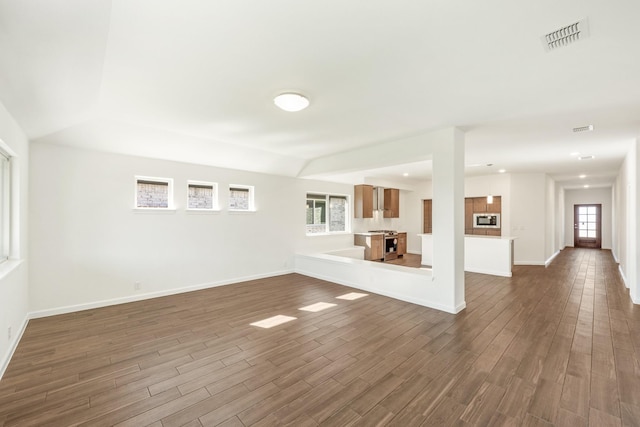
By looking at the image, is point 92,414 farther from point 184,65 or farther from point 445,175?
point 445,175

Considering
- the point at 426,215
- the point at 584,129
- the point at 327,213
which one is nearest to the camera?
the point at 584,129

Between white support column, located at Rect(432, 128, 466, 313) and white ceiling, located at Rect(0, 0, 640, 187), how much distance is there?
359mm

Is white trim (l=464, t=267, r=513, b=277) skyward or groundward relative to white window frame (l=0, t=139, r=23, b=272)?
groundward

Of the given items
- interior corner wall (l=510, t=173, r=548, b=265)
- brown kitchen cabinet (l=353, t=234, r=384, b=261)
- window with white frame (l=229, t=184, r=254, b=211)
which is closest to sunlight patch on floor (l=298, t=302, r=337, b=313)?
window with white frame (l=229, t=184, r=254, b=211)

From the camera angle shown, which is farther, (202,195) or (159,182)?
(202,195)

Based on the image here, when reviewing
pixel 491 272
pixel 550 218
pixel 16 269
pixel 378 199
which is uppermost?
pixel 378 199

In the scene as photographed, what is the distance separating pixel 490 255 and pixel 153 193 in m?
7.50

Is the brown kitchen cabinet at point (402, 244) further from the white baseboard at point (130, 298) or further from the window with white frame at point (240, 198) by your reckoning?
the window with white frame at point (240, 198)

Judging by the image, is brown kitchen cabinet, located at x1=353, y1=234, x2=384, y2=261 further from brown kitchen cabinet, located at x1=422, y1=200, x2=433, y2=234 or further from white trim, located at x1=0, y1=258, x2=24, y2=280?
white trim, located at x1=0, y1=258, x2=24, y2=280

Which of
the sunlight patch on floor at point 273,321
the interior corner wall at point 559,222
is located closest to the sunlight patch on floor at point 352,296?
the sunlight patch on floor at point 273,321

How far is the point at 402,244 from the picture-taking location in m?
10.0

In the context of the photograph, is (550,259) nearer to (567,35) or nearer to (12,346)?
(567,35)

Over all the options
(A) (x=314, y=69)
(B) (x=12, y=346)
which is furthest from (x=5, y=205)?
(A) (x=314, y=69)

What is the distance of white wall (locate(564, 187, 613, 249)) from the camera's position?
11.5 metres
